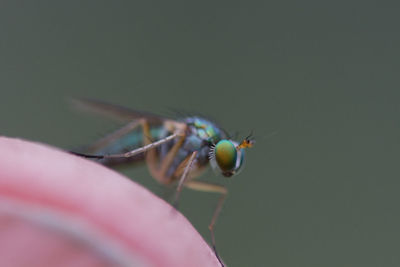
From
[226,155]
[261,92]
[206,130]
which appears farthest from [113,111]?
[261,92]

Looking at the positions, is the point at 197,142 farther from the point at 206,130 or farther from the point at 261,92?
the point at 261,92

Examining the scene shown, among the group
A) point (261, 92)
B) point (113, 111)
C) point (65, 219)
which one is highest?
point (261, 92)

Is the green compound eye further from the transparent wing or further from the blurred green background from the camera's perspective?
the blurred green background

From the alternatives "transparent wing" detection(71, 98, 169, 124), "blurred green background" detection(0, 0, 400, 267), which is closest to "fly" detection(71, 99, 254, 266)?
"transparent wing" detection(71, 98, 169, 124)

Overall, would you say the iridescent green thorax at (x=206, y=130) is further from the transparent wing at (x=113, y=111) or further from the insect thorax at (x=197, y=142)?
the transparent wing at (x=113, y=111)

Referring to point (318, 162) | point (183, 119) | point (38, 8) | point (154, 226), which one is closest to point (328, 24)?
point (318, 162)

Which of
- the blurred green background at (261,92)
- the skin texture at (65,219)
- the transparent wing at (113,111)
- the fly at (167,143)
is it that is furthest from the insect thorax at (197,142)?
the skin texture at (65,219)
